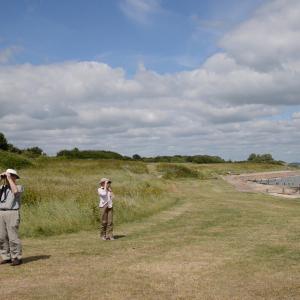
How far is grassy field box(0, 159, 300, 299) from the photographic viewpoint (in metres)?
8.72

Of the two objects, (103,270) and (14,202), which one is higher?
(14,202)

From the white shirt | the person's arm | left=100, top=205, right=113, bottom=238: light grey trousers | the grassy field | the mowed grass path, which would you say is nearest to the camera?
the mowed grass path

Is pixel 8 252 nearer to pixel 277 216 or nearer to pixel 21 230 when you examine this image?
pixel 21 230

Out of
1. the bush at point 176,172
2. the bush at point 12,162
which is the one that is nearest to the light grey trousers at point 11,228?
the bush at point 12,162

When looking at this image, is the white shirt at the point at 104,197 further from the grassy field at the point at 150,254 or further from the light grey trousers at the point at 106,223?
the grassy field at the point at 150,254

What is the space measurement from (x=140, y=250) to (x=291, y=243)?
4265mm

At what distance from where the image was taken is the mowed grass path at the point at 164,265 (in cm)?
858

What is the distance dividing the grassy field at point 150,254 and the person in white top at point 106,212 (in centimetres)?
35

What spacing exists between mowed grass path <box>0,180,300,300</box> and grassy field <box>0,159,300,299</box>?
2 centimetres

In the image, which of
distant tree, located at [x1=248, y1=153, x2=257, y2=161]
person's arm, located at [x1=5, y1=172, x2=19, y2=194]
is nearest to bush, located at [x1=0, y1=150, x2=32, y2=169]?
person's arm, located at [x1=5, y1=172, x2=19, y2=194]

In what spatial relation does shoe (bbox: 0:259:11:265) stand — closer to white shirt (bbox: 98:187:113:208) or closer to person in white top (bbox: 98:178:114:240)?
person in white top (bbox: 98:178:114:240)

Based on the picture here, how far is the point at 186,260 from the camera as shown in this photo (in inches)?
447

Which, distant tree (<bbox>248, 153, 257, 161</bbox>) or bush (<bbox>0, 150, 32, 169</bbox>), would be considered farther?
distant tree (<bbox>248, 153, 257, 161</bbox>)

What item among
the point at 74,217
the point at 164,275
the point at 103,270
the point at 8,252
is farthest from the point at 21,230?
the point at 164,275
